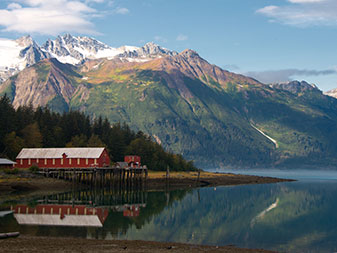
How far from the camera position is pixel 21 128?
491 ft

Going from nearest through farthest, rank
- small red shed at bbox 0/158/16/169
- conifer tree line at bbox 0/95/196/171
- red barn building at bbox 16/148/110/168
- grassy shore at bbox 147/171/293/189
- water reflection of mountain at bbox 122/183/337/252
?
water reflection of mountain at bbox 122/183/337/252, small red shed at bbox 0/158/16/169, red barn building at bbox 16/148/110/168, conifer tree line at bbox 0/95/196/171, grassy shore at bbox 147/171/293/189

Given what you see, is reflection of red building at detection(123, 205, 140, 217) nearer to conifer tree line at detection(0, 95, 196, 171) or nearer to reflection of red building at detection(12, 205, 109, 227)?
reflection of red building at detection(12, 205, 109, 227)

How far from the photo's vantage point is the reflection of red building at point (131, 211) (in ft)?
248

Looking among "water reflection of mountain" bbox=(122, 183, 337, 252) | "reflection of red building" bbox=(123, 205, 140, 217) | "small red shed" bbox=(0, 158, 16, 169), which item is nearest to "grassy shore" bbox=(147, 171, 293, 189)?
"water reflection of mountain" bbox=(122, 183, 337, 252)

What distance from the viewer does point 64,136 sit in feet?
546

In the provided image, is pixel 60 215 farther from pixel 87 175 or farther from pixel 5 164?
pixel 87 175

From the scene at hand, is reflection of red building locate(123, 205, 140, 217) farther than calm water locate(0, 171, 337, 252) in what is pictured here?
Yes

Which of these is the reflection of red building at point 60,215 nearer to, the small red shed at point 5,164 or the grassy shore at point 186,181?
the small red shed at point 5,164

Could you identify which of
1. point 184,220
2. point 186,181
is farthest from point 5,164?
point 184,220

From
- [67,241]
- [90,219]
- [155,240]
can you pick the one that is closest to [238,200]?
[90,219]

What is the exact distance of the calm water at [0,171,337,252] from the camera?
5722 cm

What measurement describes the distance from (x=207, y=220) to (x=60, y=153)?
6205cm

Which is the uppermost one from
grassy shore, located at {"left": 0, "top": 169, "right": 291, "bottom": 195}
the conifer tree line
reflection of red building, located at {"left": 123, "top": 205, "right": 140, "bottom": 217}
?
the conifer tree line

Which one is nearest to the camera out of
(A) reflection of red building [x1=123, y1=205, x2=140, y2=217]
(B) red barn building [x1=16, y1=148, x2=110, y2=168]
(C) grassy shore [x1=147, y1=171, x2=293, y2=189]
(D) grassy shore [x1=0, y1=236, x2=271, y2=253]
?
(D) grassy shore [x1=0, y1=236, x2=271, y2=253]
